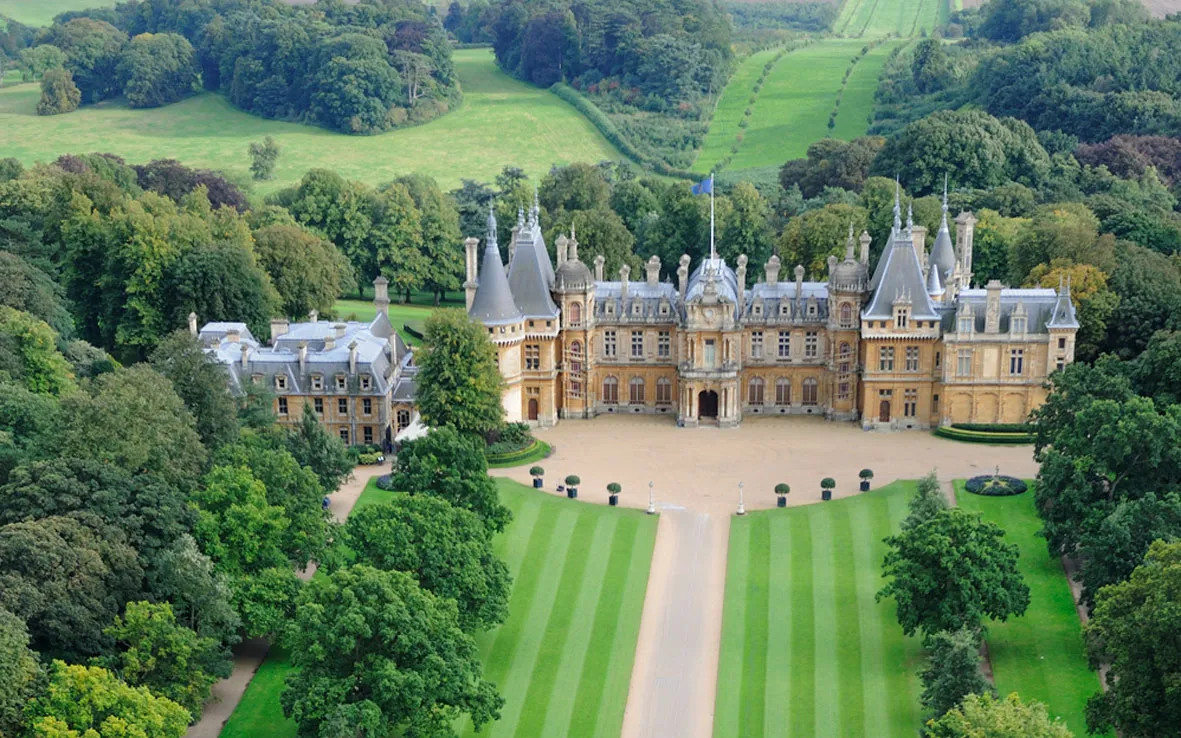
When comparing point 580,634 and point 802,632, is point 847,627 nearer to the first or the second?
point 802,632

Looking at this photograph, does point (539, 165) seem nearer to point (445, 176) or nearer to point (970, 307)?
point (445, 176)

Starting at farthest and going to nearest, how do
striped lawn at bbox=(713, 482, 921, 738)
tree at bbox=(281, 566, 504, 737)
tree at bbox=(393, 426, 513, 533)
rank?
tree at bbox=(393, 426, 513, 533) → striped lawn at bbox=(713, 482, 921, 738) → tree at bbox=(281, 566, 504, 737)

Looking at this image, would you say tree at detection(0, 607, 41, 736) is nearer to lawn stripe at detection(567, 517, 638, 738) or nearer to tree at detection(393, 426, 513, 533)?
lawn stripe at detection(567, 517, 638, 738)

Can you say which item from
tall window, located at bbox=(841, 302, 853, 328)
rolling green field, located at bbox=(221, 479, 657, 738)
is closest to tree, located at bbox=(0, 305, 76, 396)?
rolling green field, located at bbox=(221, 479, 657, 738)

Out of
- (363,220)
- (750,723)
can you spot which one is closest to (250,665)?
(750,723)

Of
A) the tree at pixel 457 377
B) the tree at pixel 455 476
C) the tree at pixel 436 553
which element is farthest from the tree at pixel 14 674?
the tree at pixel 457 377

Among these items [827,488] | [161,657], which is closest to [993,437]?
[827,488]

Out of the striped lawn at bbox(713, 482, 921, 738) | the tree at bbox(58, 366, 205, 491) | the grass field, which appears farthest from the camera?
the grass field
